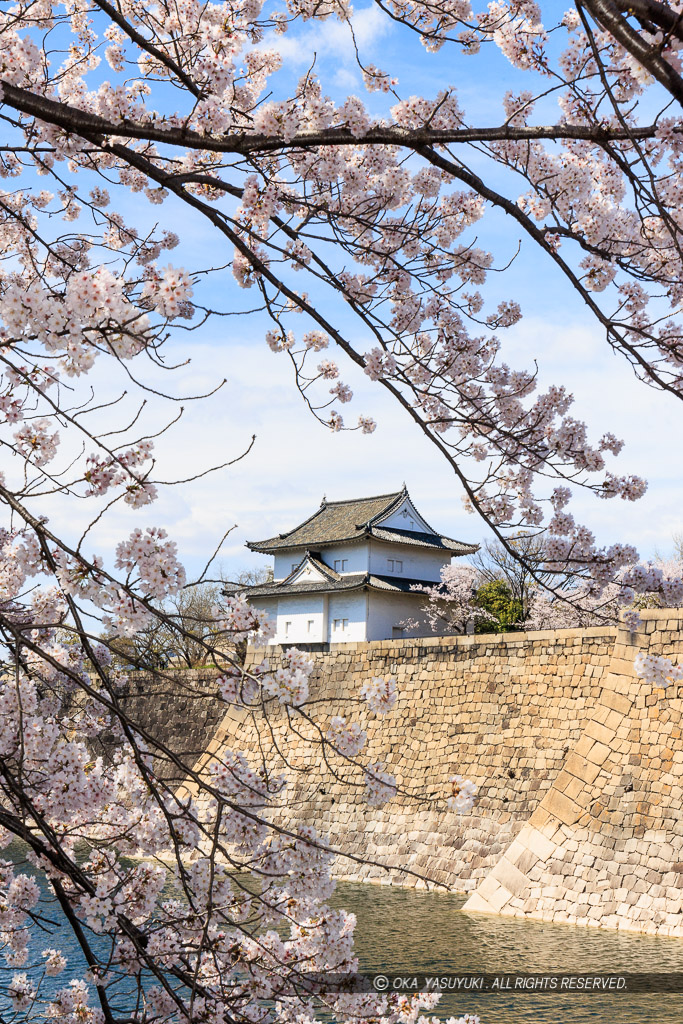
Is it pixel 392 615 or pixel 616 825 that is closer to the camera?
pixel 616 825

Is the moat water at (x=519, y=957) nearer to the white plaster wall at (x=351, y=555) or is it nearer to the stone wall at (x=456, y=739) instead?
the stone wall at (x=456, y=739)

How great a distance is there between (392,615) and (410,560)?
1414 millimetres

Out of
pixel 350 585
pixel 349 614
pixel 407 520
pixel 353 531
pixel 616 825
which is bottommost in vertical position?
pixel 616 825

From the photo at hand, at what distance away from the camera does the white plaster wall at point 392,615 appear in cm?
2028

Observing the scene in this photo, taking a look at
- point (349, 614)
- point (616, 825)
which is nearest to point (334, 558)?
point (349, 614)

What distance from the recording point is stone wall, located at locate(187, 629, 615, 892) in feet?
33.3

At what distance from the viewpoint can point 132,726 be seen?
2086mm

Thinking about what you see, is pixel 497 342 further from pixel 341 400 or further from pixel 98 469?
pixel 98 469

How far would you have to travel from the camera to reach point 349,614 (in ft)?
67.4

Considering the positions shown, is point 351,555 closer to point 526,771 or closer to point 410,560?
point 410,560

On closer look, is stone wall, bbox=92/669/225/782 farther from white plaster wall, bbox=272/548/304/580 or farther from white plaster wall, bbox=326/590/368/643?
white plaster wall, bbox=272/548/304/580

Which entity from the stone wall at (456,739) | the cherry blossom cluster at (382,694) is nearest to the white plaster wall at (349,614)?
the stone wall at (456,739)

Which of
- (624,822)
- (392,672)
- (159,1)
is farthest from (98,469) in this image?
(392,672)

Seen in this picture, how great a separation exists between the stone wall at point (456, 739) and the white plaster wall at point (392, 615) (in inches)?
266
